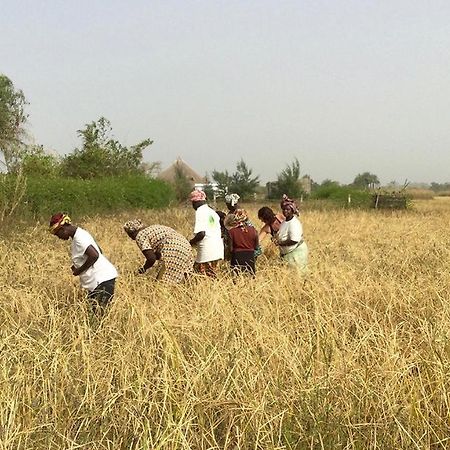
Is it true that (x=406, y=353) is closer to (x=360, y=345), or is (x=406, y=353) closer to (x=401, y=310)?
(x=360, y=345)

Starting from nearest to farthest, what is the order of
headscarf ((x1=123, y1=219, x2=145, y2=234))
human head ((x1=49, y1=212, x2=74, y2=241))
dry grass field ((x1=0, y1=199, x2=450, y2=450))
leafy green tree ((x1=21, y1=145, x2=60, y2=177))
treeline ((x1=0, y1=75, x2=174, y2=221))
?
dry grass field ((x1=0, y1=199, x2=450, y2=450))
human head ((x1=49, y1=212, x2=74, y2=241))
headscarf ((x1=123, y1=219, x2=145, y2=234))
treeline ((x1=0, y1=75, x2=174, y2=221))
leafy green tree ((x1=21, y1=145, x2=60, y2=177))

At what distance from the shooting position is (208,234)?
221 inches

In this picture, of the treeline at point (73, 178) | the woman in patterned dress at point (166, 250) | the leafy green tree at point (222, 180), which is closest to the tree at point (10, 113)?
the treeline at point (73, 178)

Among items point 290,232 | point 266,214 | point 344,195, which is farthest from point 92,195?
point 344,195

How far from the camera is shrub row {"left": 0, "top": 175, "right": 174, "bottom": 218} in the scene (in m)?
15.1

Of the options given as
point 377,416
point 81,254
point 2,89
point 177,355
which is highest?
point 2,89

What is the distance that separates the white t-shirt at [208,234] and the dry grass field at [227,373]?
3.53 feet

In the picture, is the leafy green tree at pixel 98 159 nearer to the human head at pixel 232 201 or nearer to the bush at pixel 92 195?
the bush at pixel 92 195

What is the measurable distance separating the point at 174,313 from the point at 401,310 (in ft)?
5.68

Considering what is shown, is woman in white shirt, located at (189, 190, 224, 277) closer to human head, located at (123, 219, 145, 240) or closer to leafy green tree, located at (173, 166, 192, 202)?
human head, located at (123, 219, 145, 240)

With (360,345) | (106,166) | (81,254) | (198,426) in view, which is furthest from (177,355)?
(106,166)

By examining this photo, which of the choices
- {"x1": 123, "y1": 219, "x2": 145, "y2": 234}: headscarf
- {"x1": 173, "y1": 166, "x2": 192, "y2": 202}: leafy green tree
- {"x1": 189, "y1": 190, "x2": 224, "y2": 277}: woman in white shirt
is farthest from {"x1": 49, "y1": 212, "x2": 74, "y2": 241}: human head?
{"x1": 173, "y1": 166, "x2": 192, "y2": 202}: leafy green tree

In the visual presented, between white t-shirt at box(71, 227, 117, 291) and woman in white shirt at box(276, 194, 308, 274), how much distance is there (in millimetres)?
2089

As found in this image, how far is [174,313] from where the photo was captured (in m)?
3.96
